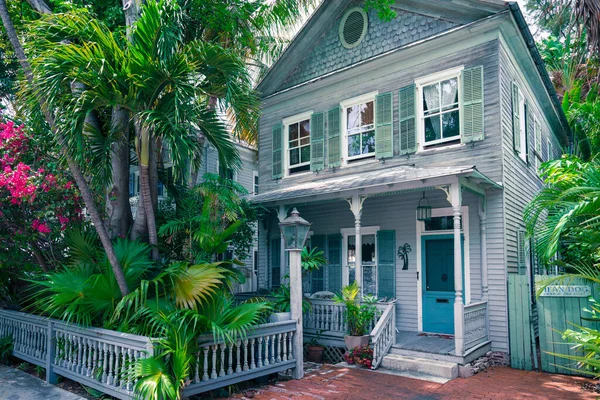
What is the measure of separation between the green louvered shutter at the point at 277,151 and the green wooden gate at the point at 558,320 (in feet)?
22.2

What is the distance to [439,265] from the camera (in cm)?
927

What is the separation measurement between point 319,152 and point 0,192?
666 cm

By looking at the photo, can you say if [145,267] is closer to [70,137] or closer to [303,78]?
[70,137]

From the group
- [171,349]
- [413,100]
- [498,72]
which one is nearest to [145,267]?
[171,349]

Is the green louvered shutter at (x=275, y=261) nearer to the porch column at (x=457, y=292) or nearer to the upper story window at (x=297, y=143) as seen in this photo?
the upper story window at (x=297, y=143)

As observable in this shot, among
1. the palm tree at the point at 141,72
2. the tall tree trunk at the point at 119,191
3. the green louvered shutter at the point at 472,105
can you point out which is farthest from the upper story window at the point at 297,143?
the palm tree at the point at 141,72

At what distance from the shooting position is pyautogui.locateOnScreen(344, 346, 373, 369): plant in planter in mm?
7664

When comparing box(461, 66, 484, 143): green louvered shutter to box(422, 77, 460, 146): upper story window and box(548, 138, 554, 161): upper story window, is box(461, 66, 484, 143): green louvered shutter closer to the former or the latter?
box(422, 77, 460, 146): upper story window

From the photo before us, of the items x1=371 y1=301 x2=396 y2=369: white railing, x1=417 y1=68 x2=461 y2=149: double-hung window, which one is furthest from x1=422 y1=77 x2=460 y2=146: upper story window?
x1=371 y1=301 x2=396 y2=369: white railing

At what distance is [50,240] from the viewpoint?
25.4 ft

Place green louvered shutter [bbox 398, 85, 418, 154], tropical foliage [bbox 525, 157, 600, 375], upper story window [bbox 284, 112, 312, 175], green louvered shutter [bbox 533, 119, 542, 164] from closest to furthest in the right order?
1. tropical foliage [bbox 525, 157, 600, 375]
2. green louvered shutter [bbox 398, 85, 418, 154]
3. green louvered shutter [bbox 533, 119, 542, 164]
4. upper story window [bbox 284, 112, 312, 175]

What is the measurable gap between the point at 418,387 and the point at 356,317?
6.00ft

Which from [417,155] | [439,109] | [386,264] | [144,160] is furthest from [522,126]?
[144,160]

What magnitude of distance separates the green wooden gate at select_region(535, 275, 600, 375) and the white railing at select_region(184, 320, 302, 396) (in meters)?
4.14
